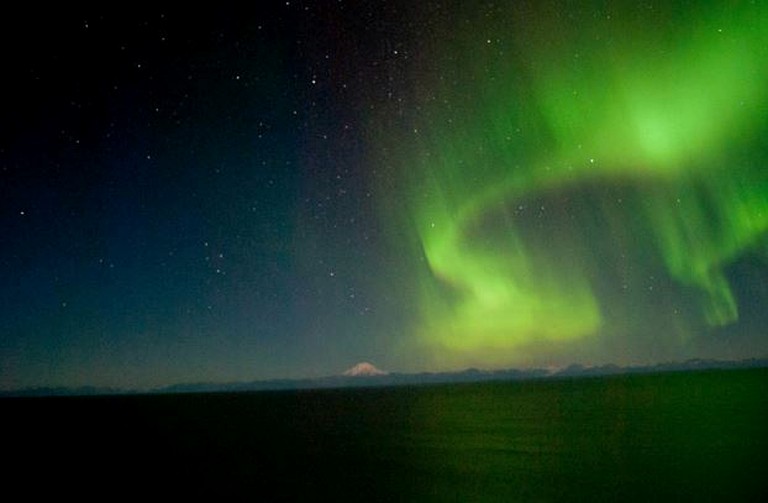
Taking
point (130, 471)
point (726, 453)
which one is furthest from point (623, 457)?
point (130, 471)

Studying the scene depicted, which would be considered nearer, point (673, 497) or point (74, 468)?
point (673, 497)

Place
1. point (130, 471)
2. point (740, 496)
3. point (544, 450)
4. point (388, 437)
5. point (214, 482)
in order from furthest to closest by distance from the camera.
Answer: point (388, 437) < point (544, 450) < point (130, 471) < point (214, 482) < point (740, 496)

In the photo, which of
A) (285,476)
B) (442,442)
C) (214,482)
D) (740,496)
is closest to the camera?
(740,496)

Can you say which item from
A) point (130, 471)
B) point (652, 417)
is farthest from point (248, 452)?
point (652, 417)

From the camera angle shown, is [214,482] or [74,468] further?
[74,468]

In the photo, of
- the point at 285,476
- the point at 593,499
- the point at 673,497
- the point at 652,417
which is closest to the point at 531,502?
the point at 593,499

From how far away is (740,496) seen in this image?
11750 millimetres

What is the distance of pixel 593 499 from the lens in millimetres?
12344

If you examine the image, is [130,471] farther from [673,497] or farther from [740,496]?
[740,496]

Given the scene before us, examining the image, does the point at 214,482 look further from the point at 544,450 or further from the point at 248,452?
the point at 544,450

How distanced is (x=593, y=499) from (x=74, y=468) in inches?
598

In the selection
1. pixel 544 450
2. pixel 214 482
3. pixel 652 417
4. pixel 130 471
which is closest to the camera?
pixel 214 482

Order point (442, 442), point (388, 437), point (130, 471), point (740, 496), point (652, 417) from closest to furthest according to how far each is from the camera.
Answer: point (740, 496) → point (130, 471) → point (442, 442) → point (388, 437) → point (652, 417)

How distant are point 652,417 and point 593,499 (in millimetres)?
24932
